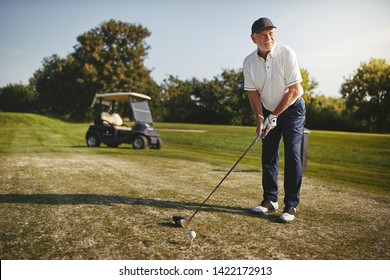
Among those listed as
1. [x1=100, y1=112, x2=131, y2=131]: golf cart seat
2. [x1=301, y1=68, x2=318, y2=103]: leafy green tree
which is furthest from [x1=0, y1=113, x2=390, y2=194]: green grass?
[x1=301, y1=68, x2=318, y2=103]: leafy green tree

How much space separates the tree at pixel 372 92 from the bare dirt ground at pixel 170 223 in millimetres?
10180

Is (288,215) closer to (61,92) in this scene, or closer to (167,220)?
(167,220)

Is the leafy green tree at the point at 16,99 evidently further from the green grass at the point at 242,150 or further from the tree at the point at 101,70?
the green grass at the point at 242,150

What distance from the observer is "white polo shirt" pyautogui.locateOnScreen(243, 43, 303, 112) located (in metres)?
3.21

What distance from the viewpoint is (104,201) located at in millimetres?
3693

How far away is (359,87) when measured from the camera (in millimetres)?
18484

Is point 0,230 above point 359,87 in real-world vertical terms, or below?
below

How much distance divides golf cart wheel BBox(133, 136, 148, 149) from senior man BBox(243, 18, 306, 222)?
9259 millimetres

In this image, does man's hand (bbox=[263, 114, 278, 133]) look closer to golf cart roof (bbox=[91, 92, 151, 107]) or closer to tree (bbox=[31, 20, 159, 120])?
golf cart roof (bbox=[91, 92, 151, 107])

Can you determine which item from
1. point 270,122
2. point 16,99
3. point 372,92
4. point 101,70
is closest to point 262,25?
point 270,122

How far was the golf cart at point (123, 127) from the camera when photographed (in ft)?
42.0
